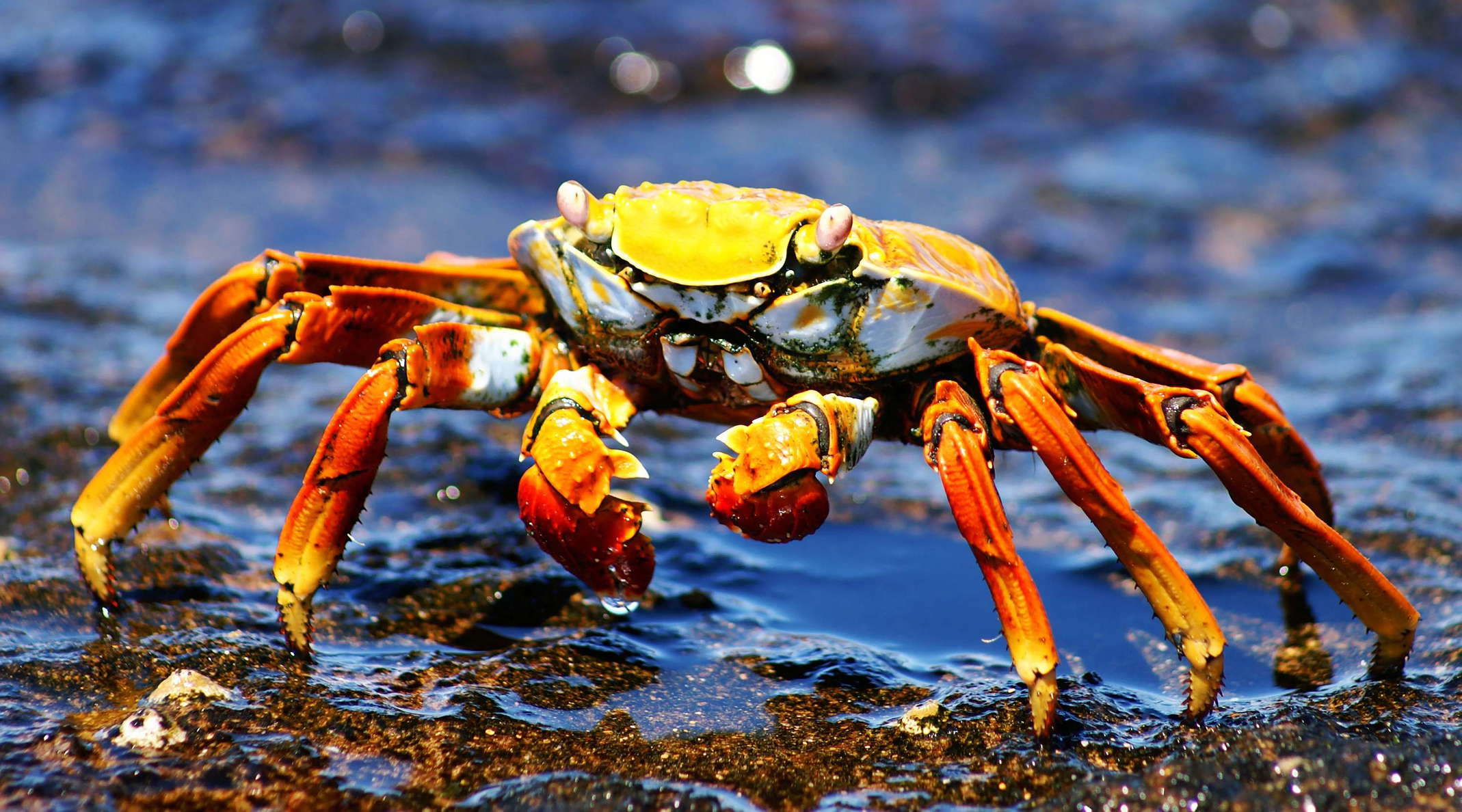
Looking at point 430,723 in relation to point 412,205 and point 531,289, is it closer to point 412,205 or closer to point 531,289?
point 531,289

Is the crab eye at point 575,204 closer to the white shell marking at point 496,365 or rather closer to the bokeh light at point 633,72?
the white shell marking at point 496,365

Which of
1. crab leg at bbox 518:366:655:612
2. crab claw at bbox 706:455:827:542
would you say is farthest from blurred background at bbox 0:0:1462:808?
crab claw at bbox 706:455:827:542

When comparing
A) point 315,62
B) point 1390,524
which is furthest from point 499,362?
point 315,62

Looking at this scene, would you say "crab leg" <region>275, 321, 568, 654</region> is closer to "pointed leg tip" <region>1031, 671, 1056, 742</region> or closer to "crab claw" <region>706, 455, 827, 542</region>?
"crab claw" <region>706, 455, 827, 542</region>

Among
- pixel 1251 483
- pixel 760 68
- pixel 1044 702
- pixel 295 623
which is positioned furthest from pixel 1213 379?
pixel 760 68

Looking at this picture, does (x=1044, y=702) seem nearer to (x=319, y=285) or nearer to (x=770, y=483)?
(x=770, y=483)

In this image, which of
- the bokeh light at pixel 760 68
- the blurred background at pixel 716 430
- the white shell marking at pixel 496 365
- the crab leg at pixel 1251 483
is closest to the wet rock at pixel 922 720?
the blurred background at pixel 716 430
